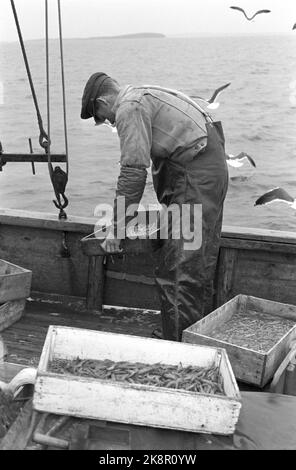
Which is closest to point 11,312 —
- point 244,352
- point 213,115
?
point 244,352

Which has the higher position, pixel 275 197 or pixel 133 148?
pixel 133 148

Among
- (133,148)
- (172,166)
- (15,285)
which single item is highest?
(133,148)

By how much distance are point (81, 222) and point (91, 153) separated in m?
18.1

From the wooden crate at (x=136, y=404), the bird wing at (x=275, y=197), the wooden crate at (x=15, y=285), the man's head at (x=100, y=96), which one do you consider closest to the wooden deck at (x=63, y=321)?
the wooden crate at (x=15, y=285)

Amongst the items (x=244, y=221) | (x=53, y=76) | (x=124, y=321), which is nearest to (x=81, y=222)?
(x=124, y=321)

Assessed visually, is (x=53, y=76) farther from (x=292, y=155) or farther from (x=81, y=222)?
(x=81, y=222)

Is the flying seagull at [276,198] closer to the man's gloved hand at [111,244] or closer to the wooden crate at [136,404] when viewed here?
the man's gloved hand at [111,244]

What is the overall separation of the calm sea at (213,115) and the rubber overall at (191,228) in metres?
10.8

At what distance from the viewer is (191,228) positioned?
362 centimetres

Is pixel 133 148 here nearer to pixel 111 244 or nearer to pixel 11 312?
pixel 111 244

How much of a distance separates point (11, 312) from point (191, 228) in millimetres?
1512

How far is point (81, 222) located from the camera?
455 cm

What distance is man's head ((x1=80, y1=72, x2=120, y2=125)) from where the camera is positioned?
3.56 metres

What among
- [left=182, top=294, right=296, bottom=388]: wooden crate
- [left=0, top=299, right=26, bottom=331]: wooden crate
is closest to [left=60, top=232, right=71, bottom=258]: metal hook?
[left=0, top=299, right=26, bottom=331]: wooden crate
